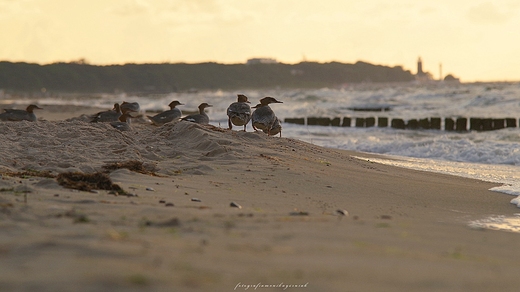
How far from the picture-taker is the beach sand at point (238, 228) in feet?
9.61

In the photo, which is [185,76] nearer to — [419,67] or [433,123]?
[419,67]

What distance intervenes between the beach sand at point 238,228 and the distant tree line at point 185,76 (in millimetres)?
121771

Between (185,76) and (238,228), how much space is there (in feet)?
474

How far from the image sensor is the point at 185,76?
146375mm

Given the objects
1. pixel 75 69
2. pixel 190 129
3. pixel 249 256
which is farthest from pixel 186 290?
pixel 75 69

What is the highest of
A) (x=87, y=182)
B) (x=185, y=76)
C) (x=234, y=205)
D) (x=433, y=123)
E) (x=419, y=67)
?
(x=419, y=67)

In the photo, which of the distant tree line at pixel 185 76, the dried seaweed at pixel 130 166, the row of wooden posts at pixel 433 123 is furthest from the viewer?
the distant tree line at pixel 185 76

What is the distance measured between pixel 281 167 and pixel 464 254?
3893mm

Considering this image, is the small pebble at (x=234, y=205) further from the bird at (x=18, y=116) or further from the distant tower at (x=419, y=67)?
the distant tower at (x=419, y=67)

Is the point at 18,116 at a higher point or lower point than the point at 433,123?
higher

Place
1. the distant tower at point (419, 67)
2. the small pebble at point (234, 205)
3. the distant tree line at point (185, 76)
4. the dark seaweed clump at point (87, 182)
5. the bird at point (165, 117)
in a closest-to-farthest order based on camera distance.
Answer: the small pebble at point (234, 205) → the dark seaweed clump at point (87, 182) → the bird at point (165, 117) → the distant tree line at point (185, 76) → the distant tower at point (419, 67)

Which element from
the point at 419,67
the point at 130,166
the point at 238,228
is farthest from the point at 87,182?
the point at 419,67

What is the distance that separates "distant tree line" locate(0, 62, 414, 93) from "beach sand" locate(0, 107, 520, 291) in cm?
12177

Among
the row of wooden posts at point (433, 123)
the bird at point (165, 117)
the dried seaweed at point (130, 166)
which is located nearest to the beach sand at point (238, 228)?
the dried seaweed at point (130, 166)
